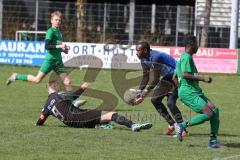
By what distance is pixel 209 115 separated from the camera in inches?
447

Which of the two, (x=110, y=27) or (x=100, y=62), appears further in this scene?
(x=110, y=27)

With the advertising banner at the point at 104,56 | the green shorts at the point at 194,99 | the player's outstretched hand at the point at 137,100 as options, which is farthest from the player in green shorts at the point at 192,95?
the advertising banner at the point at 104,56

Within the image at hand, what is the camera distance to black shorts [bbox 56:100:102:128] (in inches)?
517

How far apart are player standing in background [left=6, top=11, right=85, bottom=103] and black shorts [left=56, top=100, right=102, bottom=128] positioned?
2384 mm

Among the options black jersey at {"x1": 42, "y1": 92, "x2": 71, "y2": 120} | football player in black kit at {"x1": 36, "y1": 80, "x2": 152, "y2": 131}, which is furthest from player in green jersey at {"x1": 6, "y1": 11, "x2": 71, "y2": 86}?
football player in black kit at {"x1": 36, "y1": 80, "x2": 152, "y2": 131}

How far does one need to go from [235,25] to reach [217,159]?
22314mm

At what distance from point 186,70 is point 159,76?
191cm

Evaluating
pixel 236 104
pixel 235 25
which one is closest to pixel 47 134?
pixel 236 104

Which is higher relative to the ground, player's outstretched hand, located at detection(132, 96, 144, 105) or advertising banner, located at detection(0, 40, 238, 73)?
player's outstretched hand, located at detection(132, 96, 144, 105)

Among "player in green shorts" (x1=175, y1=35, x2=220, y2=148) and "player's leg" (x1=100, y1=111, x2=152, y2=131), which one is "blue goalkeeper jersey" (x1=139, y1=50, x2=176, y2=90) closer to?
"player's leg" (x1=100, y1=111, x2=152, y2=131)

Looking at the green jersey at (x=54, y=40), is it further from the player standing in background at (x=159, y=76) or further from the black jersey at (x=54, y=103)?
the player standing in background at (x=159, y=76)

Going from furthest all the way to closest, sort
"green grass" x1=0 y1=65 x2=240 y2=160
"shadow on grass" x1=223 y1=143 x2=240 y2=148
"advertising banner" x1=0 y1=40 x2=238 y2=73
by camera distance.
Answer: "advertising banner" x1=0 y1=40 x2=238 y2=73
"shadow on grass" x1=223 y1=143 x2=240 y2=148
"green grass" x1=0 y1=65 x2=240 y2=160

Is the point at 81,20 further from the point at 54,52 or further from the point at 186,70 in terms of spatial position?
the point at 186,70

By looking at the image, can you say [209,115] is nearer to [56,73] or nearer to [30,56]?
[56,73]
